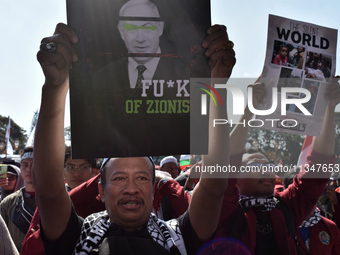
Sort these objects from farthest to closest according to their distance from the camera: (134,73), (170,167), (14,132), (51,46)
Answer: (14,132) < (170,167) < (134,73) < (51,46)

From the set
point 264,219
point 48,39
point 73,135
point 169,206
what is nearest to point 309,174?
point 264,219

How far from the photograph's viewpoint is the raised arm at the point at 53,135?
4.66ft

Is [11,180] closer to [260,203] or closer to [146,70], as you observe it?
[260,203]

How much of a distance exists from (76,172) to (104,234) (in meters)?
1.53

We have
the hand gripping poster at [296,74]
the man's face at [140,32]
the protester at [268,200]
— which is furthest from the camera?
the protester at [268,200]

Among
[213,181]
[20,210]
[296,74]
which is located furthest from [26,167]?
[296,74]

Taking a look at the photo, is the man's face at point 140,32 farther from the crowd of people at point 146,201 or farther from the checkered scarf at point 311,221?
the checkered scarf at point 311,221

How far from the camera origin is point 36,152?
5.19 ft

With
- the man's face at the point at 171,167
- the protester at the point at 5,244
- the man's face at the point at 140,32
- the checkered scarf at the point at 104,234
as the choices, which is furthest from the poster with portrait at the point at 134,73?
the man's face at the point at 171,167

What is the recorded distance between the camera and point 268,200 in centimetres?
264

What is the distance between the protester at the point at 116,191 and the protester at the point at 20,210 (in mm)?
1978

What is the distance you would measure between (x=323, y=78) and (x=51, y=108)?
177 centimetres

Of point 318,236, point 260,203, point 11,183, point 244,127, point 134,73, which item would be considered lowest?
point 318,236

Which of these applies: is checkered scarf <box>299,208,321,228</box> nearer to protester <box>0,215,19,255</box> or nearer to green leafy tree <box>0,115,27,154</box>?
protester <box>0,215,19,255</box>
